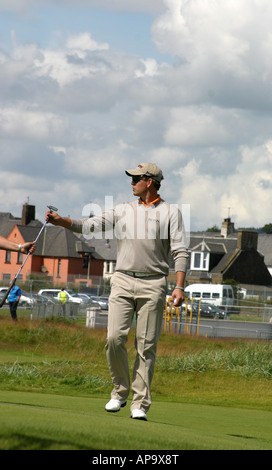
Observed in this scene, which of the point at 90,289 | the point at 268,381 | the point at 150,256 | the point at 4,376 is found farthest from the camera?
the point at 90,289

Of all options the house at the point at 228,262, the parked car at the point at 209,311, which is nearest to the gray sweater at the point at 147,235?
the parked car at the point at 209,311

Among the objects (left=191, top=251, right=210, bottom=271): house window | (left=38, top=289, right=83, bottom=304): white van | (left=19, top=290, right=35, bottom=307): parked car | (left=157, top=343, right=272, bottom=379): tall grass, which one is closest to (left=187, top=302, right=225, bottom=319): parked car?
(left=38, top=289, right=83, bottom=304): white van

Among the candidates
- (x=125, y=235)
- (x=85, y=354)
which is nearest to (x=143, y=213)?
(x=125, y=235)

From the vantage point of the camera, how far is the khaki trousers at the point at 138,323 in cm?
732

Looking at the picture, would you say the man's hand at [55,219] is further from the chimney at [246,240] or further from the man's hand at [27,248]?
the chimney at [246,240]

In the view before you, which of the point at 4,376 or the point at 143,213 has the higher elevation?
the point at 143,213

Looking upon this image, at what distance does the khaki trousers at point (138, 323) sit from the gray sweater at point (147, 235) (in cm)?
13

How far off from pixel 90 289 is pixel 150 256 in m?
57.7

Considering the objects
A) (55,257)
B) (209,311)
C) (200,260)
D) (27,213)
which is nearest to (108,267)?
(55,257)

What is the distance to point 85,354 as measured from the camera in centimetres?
2189

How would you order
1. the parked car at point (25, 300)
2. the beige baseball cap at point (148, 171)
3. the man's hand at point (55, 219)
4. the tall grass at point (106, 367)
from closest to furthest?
the man's hand at point (55, 219) → the beige baseball cap at point (148, 171) → the tall grass at point (106, 367) → the parked car at point (25, 300)

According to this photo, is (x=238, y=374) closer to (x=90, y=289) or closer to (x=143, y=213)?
(x=143, y=213)

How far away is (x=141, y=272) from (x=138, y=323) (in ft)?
1.61
